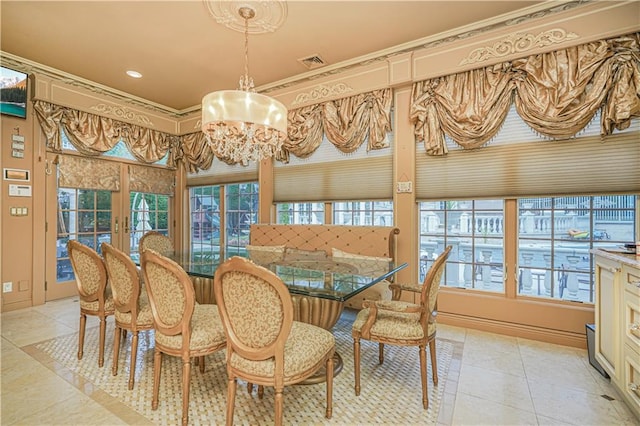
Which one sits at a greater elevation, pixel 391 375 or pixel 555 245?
pixel 555 245

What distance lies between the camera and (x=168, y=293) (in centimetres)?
167

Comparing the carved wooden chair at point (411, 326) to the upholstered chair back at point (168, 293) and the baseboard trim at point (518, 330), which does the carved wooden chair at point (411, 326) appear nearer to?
the upholstered chair back at point (168, 293)

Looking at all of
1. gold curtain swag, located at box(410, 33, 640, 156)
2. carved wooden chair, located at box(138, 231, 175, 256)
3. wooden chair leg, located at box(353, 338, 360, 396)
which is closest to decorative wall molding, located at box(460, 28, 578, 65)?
gold curtain swag, located at box(410, 33, 640, 156)

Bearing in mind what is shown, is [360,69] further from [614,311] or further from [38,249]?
[38,249]

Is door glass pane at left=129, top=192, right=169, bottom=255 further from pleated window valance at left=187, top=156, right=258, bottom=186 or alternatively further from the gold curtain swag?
the gold curtain swag

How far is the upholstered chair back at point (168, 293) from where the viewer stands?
1605mm

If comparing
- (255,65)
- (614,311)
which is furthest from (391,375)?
(255,65)

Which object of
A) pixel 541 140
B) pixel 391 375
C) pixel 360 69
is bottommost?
pixel 391 375

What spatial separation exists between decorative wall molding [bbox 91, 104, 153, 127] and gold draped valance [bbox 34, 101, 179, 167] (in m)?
0.08

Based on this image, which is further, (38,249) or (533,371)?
(38,249)

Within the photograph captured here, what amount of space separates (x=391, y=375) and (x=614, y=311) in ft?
4.86

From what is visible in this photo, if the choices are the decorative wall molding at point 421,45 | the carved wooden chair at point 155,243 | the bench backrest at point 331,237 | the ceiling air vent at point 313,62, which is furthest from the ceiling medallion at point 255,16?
the carved wooden chair at point 155,243

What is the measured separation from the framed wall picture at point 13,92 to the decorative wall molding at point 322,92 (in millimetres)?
3255

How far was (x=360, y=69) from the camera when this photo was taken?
3.50 metres
